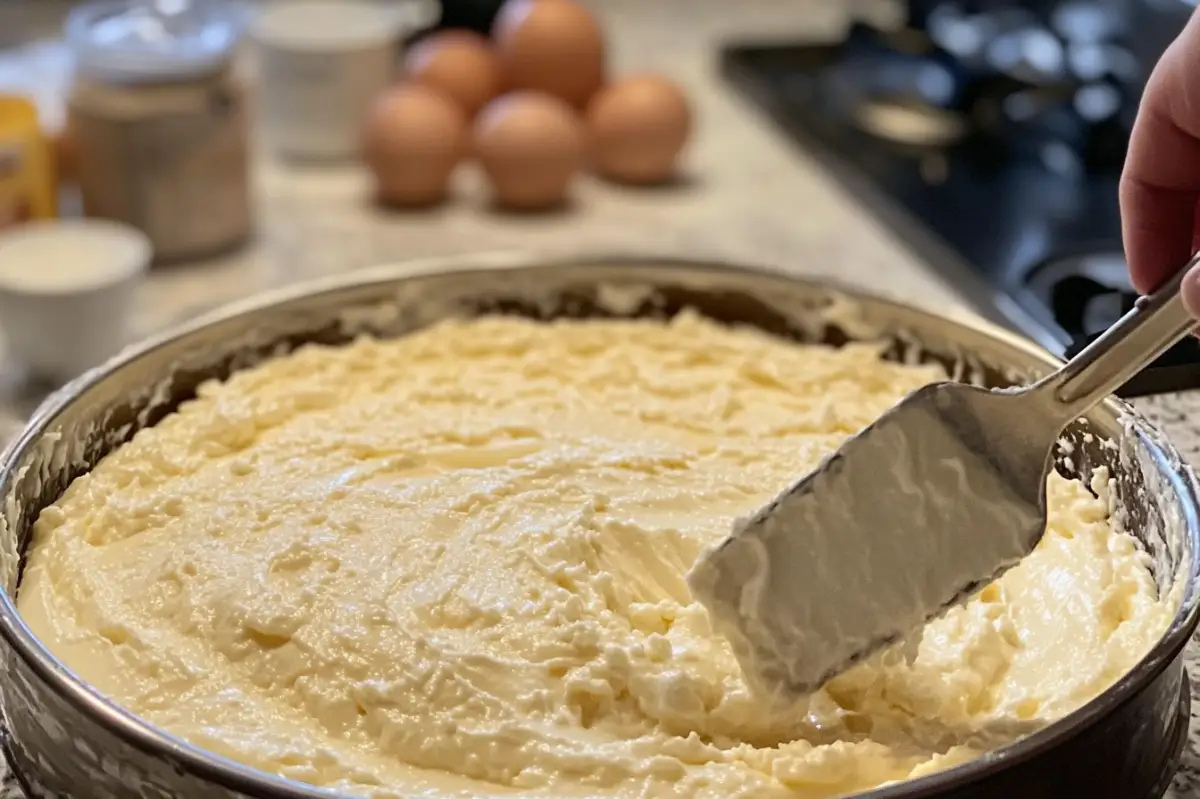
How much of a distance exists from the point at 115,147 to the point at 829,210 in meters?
0.81

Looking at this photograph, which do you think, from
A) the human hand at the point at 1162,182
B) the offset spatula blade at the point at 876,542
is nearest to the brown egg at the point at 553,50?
the human hand at the point at 1162,182

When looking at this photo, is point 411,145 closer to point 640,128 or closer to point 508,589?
point 640,128

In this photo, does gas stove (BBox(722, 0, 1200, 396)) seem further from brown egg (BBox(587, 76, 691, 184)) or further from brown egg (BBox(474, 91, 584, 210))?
brown egg (BBox(474, 91, 584, 210))

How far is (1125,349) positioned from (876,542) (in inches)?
6.3

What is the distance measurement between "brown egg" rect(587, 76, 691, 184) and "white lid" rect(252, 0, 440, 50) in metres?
0.30

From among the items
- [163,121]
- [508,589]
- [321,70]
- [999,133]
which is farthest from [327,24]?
[508,589]

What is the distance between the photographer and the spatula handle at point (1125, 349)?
2.32ft

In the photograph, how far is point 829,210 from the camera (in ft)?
5.56

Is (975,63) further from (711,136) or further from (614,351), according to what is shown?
(614,351)

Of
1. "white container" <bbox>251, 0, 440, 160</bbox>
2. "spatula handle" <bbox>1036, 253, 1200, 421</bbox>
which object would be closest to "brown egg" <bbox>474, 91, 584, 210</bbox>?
"white container" <bbox>251, 0, 440, 160</bbox>

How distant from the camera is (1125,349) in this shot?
723 mm

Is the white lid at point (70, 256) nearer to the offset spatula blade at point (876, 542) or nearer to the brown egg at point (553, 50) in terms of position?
the brown egg at point (553, 50)

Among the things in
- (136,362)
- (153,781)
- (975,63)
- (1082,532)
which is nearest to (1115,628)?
(1082,532)

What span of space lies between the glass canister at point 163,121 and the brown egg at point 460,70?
265mm
